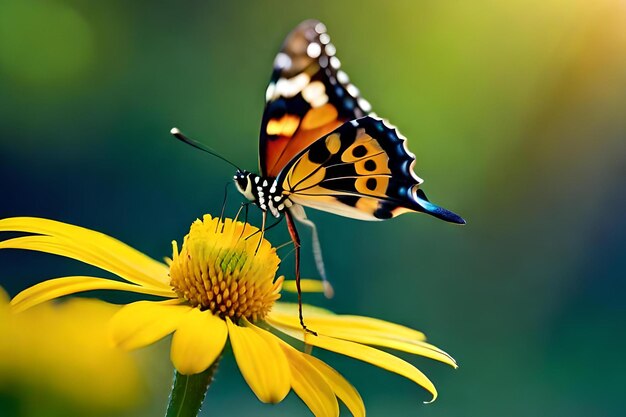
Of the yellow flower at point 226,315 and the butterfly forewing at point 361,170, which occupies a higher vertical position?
the butterfly forewing at point 361,170

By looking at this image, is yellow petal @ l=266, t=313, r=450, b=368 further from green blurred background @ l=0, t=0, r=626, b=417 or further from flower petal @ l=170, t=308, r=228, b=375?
green blurred background @ l=0, t=0, r=626, b=417

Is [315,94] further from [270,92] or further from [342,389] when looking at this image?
[342,389]

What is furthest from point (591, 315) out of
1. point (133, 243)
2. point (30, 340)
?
point (30, 340)

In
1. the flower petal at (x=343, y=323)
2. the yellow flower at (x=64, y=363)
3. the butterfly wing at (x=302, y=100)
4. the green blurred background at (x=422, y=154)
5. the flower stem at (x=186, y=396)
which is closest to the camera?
the yellow flower at (x=64, y=363)

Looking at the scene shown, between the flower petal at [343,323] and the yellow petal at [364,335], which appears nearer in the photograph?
the yellow petal at [364,335]

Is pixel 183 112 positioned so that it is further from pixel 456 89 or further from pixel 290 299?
pixel 290 299

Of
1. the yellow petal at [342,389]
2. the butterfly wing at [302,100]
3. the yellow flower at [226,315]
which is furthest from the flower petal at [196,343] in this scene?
the butterfly wing at [302,100]

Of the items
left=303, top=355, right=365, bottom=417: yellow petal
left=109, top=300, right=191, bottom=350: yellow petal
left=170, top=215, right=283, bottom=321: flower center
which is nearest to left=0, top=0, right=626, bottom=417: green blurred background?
left=170, top=215, right=283, bottom=321: flower center

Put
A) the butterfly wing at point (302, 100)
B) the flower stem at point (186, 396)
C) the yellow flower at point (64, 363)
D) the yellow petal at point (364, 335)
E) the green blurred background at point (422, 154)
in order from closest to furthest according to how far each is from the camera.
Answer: the yellow flower at point (64, 363) < the flower stem at point (186, 396) < the yellow petal at point (364, 335) < the butterfly wing at point (302, 100) < the green blurred background at point (422, 154)

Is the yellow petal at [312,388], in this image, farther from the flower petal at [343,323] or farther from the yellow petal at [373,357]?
the flower petal at [343,323]
